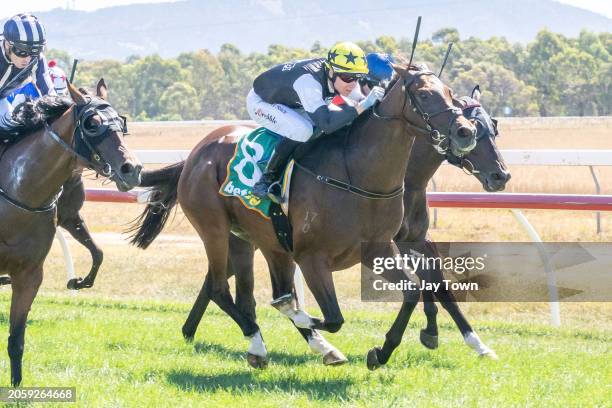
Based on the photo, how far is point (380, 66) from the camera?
19.6ft

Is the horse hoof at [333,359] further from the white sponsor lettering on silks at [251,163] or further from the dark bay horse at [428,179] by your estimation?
the white sponsor lettering on silks at [251,163]

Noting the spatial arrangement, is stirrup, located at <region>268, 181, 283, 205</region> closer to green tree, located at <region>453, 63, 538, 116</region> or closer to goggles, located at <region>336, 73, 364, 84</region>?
goggles, located at <region>336, 73, 364, 84</region>

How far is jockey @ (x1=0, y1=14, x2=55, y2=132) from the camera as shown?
19.2ft

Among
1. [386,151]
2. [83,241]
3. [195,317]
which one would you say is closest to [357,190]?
[386,151]

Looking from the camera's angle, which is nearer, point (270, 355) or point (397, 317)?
point (397, 317)

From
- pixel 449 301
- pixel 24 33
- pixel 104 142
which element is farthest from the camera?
pixel 449 301

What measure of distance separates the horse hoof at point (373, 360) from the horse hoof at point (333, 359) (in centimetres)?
18

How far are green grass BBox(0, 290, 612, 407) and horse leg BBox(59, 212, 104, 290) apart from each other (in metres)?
0.26

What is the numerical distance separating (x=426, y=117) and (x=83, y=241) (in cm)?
373

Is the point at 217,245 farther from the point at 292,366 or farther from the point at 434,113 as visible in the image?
the point at 434,113

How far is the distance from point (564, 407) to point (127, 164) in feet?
8.05

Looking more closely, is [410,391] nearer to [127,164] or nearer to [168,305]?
[127,164]

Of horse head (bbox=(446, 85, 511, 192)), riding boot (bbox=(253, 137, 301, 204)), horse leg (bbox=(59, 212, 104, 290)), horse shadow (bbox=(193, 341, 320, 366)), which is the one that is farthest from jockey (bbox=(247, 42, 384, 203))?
horse leg (bbox=(59, 212, 104, 290))

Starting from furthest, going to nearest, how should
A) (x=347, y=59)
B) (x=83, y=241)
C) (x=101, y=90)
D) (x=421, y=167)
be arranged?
1. (x=83, y=241)
2. (x=421, y=167)
3. (x=347, y=59)
4. (x=101, y=90)
